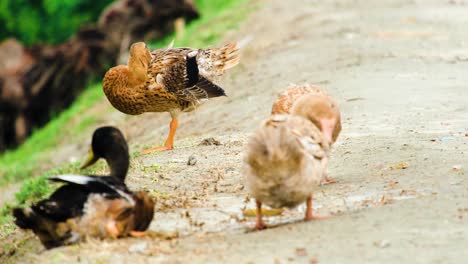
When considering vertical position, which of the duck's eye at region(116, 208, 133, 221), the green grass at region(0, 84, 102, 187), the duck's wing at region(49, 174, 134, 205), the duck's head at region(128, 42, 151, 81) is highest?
the duck's wing at region(49, 174, 134, 205)

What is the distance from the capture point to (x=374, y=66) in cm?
1360

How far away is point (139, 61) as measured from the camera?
9664 mm

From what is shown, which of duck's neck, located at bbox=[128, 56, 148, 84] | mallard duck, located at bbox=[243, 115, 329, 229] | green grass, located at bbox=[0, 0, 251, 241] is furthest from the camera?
green grass, located at bbox=[0, 0, 251, 241]

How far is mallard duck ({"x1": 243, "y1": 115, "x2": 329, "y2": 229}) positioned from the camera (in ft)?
19.3

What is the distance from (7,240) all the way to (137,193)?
2292 mm

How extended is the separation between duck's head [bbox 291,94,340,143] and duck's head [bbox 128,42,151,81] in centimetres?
277

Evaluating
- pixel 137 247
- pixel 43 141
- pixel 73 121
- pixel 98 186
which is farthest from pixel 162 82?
pixel 43 141

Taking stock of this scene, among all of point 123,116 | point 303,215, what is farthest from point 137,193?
point 123,116

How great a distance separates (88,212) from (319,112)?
2.00 meters

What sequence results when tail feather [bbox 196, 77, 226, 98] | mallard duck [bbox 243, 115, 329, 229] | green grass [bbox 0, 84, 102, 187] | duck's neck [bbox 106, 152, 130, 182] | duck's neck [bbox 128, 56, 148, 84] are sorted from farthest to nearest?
green grass [bbox 0, 84, 102, 187]
tail feather [bbox 196, 77, 226, 98]
duck's neck [bbox 128, 56, 148, 84]
duck's neck [bbox 106, 152, 130, 182]
mallard duck [bbox 243, 115, 329, 229]

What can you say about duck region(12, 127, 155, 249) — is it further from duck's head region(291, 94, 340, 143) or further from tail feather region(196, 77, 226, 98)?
tail feather region(196, 77, 226, 98)

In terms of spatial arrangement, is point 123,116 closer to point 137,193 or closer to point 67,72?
point 67,72

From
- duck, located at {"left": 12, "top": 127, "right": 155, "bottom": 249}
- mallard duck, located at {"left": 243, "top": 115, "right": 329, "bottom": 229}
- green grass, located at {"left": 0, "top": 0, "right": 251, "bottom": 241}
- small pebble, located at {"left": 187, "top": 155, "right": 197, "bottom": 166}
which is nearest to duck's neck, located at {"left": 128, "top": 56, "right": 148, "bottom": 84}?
small pebble, located at {"left": 187, "top": 155, "right": 197, "bottom": 166}

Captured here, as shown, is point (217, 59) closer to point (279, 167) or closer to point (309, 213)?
point (309, 213)
